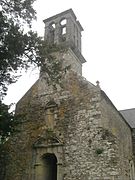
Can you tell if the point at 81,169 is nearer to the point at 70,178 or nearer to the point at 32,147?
the point at 70,178

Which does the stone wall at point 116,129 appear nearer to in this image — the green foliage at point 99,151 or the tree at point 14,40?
the green foliage at point 99,151

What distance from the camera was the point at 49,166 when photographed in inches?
583

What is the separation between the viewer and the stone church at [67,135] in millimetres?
12320

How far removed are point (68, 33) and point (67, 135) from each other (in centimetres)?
801

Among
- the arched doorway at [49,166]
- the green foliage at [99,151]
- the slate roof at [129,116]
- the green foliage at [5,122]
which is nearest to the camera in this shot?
the green foliage at [5,122]

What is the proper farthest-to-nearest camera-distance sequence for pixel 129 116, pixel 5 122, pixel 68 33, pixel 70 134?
pixel 129 116, pixel 68 33, pixel 70 134, pixel 5 122

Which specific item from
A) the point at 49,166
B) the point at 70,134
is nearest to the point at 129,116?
the point at 49,166

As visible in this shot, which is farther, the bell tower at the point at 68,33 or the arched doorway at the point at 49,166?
the bell tower at the point at 68,33

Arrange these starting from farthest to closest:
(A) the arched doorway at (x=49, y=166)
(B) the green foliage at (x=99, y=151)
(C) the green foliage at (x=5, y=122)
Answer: (A) the arched doorway at (x=49, y=166) → (B) the green foliage at (x=99, y=151) → (C) the green foliage at (x=5, y=122)

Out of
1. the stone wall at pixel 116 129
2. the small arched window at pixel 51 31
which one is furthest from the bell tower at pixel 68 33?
the stone wall at pixel 116 129

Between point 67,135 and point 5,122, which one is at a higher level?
point 5,122

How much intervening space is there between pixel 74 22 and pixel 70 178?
39.5 feet

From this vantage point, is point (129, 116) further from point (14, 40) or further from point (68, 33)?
point (14, 40)

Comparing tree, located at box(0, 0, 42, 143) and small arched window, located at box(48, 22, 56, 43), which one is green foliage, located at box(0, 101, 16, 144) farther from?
small arched window, located at box(48, 22, 56, 43)
